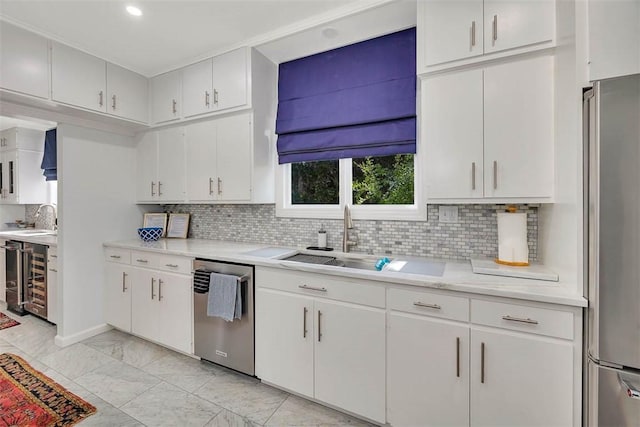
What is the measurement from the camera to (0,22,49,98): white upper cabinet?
2.05 meters

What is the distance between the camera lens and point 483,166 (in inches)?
65.4

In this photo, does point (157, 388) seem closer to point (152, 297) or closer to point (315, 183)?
point (152, 297)

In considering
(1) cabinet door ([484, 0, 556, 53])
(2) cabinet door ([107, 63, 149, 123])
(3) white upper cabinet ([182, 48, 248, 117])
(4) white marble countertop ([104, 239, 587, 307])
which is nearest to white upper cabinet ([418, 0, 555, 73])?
(1) cabinet door ([484, 0, 556, 53])

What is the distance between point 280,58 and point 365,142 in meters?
1.16

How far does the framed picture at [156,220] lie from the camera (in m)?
3.27

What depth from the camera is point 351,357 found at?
5.53ft

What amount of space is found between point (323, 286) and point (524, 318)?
3.39 ft

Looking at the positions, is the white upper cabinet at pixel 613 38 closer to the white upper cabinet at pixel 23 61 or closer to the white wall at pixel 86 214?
the white upper cabinet at pixel 23 61

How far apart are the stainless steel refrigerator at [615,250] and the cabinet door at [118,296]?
3.37 m

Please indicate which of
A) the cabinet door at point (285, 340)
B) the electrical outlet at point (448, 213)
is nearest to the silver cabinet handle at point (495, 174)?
the electrical outlet at point (448, 213)

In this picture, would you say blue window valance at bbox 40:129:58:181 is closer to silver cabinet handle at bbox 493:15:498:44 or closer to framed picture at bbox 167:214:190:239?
framed picture at bbox 167:214:190:239

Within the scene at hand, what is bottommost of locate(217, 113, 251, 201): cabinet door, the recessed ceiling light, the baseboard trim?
the baseboard trim

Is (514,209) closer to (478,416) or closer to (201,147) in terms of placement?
(478,416)

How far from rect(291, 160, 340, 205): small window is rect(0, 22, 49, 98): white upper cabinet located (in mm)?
2095
